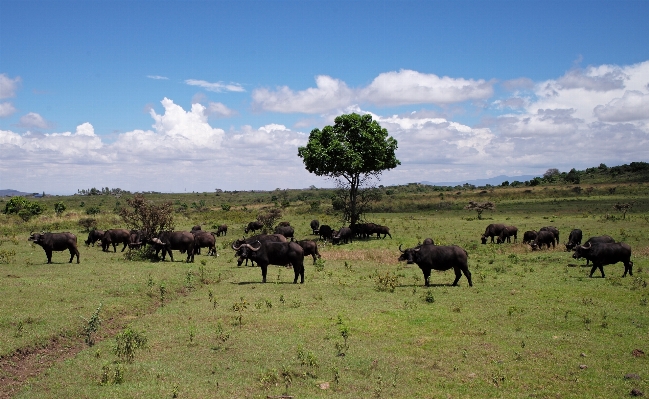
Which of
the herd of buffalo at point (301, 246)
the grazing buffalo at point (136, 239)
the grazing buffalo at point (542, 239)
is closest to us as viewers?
the herd of buffalo at point (301, 246)

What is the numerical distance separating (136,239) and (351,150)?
715 inches

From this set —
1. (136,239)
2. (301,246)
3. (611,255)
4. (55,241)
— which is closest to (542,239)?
(611,255)

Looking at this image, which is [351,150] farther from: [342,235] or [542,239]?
[542,239]

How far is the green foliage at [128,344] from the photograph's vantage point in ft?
36.6

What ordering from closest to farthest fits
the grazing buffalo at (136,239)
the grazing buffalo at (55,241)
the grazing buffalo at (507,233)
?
the grazing buffalo at (55,241), the grazing buffalo at (136,239), the grazing buffalo at (507,233)

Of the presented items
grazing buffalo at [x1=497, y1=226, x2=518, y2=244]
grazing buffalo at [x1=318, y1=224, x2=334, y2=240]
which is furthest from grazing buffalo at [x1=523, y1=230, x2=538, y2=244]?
grazing buffalo at [x1=318, y1=224, x2=334, y2=240]

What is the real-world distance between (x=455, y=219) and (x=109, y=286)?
39.4m

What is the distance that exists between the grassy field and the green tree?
1650 cm

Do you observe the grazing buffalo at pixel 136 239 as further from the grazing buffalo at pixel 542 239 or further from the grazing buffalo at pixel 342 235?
the grazing buffalo at pixel 542 239

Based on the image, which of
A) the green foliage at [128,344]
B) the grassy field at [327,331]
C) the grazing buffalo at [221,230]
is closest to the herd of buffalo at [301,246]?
the grassy field at [327,331]

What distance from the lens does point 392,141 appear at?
42438 millimetres

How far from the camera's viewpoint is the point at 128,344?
11211 mm

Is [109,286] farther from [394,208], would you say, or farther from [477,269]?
[394,208]

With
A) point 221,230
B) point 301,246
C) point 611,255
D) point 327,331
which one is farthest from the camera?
point 221,230
